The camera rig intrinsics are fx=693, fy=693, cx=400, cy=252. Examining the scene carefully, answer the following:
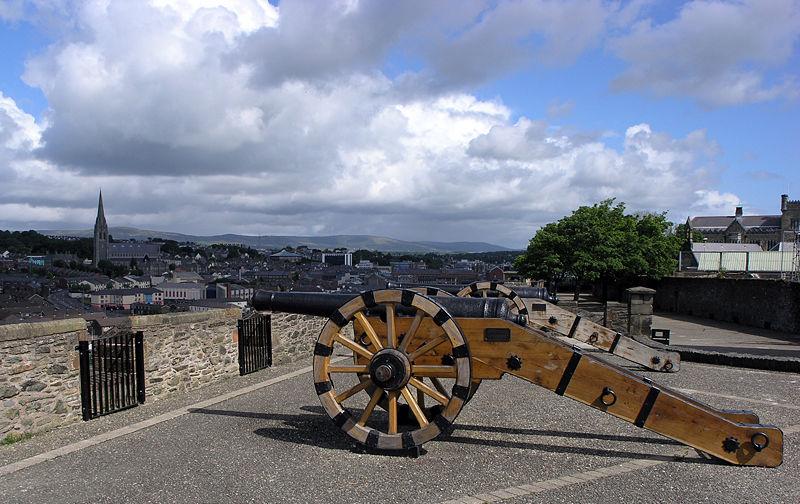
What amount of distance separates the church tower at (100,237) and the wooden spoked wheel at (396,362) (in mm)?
189925

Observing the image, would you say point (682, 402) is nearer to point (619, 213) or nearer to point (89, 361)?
point (89, 361)

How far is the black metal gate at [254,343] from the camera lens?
11617 mm

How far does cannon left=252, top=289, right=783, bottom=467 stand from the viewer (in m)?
5.66

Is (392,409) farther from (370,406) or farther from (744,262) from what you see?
(744,262)

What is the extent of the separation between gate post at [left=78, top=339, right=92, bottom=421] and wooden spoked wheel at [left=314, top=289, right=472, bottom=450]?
337 cm

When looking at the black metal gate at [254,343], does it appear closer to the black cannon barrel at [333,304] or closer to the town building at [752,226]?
the black cannon barrel at [333,304]

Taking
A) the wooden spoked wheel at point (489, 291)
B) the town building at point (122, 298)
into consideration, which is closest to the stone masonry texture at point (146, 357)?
the wooden spoked wheel at point (489, 291)

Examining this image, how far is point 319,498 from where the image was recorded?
503 cm

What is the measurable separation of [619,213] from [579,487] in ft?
146

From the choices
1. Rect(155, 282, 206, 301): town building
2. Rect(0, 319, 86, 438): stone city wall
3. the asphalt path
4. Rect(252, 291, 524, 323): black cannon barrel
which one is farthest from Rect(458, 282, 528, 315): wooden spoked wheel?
Rect(155, 282, 206, 301): town building

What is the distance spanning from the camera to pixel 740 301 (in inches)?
952

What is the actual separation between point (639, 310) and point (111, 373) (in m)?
10.4

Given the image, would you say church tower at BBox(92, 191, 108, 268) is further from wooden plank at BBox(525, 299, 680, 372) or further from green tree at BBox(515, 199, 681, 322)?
wooden plank at BBox(525, 299, 680, 372)

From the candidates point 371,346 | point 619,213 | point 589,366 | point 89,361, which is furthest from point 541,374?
point 619,213
